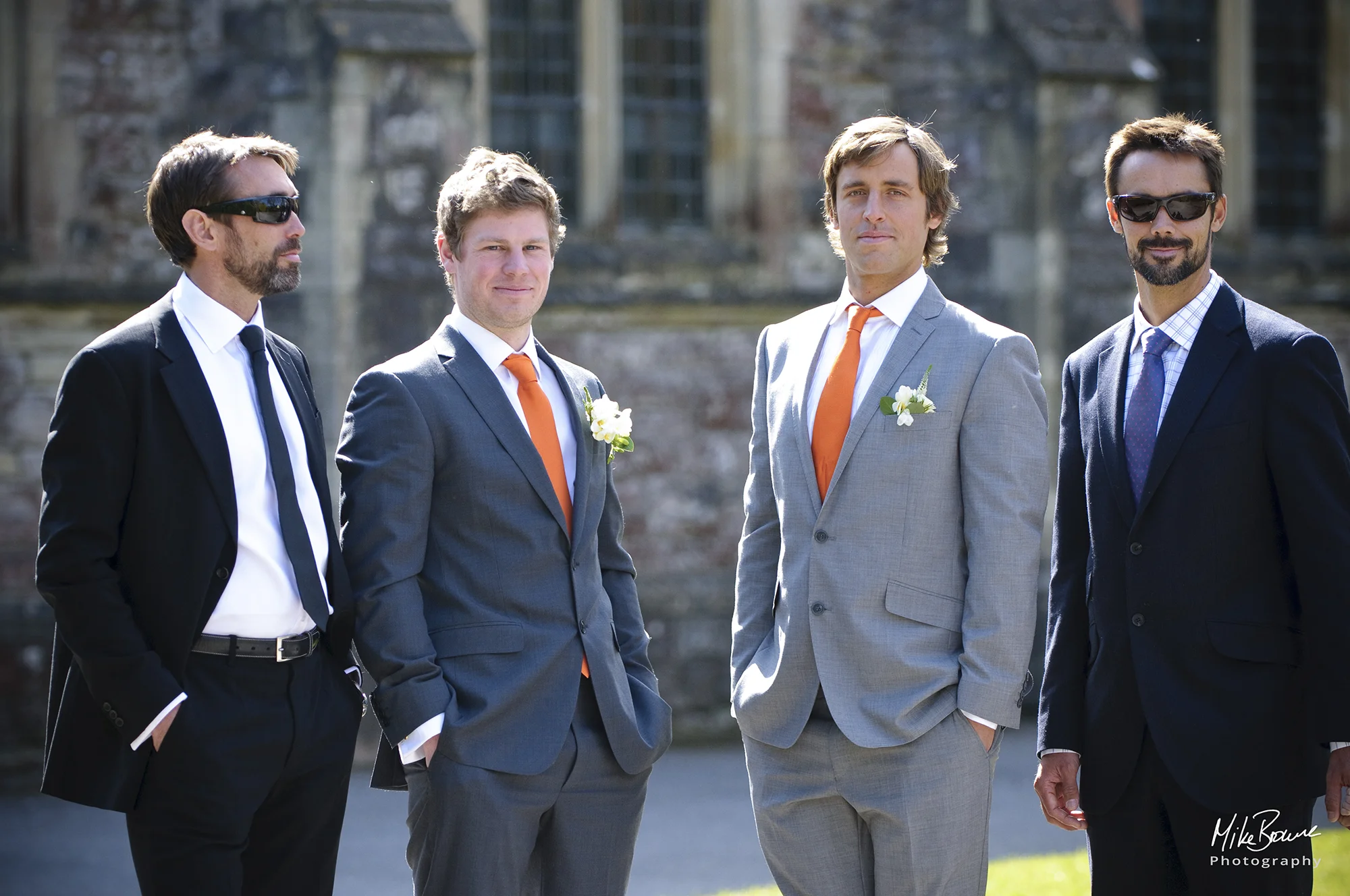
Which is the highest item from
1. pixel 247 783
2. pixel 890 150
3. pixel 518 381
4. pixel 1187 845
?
pixel 890 150

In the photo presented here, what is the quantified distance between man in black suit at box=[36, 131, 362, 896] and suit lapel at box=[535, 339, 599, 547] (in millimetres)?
579

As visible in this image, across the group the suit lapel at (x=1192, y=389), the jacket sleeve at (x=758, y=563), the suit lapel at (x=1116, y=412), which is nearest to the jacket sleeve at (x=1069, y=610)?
the suit lapel at (x=1116, y=412)

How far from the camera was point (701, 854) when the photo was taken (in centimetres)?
648

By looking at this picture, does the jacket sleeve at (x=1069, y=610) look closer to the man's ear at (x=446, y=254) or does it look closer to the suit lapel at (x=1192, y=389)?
the suit lapel at (x=1192, y=389)

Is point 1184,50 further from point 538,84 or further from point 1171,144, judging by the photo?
point 1171,144

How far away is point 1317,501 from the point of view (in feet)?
10.6

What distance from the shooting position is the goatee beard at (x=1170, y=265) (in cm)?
351

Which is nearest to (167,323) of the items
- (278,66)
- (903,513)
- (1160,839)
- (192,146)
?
(192,146)

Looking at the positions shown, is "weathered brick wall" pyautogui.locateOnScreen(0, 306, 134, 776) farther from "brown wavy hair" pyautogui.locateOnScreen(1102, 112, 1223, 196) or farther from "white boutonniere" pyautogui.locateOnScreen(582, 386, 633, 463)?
"brown wavy hair" pyautogui.locateOnScreen(1102, 112, 1223, 196)

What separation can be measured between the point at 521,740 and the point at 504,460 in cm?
65

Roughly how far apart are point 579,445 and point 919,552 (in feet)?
2.87

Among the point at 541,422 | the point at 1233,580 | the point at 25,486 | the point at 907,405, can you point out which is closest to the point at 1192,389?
the point at 1233,580

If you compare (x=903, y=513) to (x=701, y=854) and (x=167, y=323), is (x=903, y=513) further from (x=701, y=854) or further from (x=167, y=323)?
(x=701, y=854)

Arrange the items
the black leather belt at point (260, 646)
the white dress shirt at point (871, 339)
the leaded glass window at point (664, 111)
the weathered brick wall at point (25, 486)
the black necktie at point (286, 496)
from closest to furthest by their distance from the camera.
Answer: the black leather belt at point (260, 646)
the black necktie at point (286, 496)
the white dress shirt at point (871, 339)
the weathered brick wall at point (25, 486)
the leaded glass window at point (664, 111)
